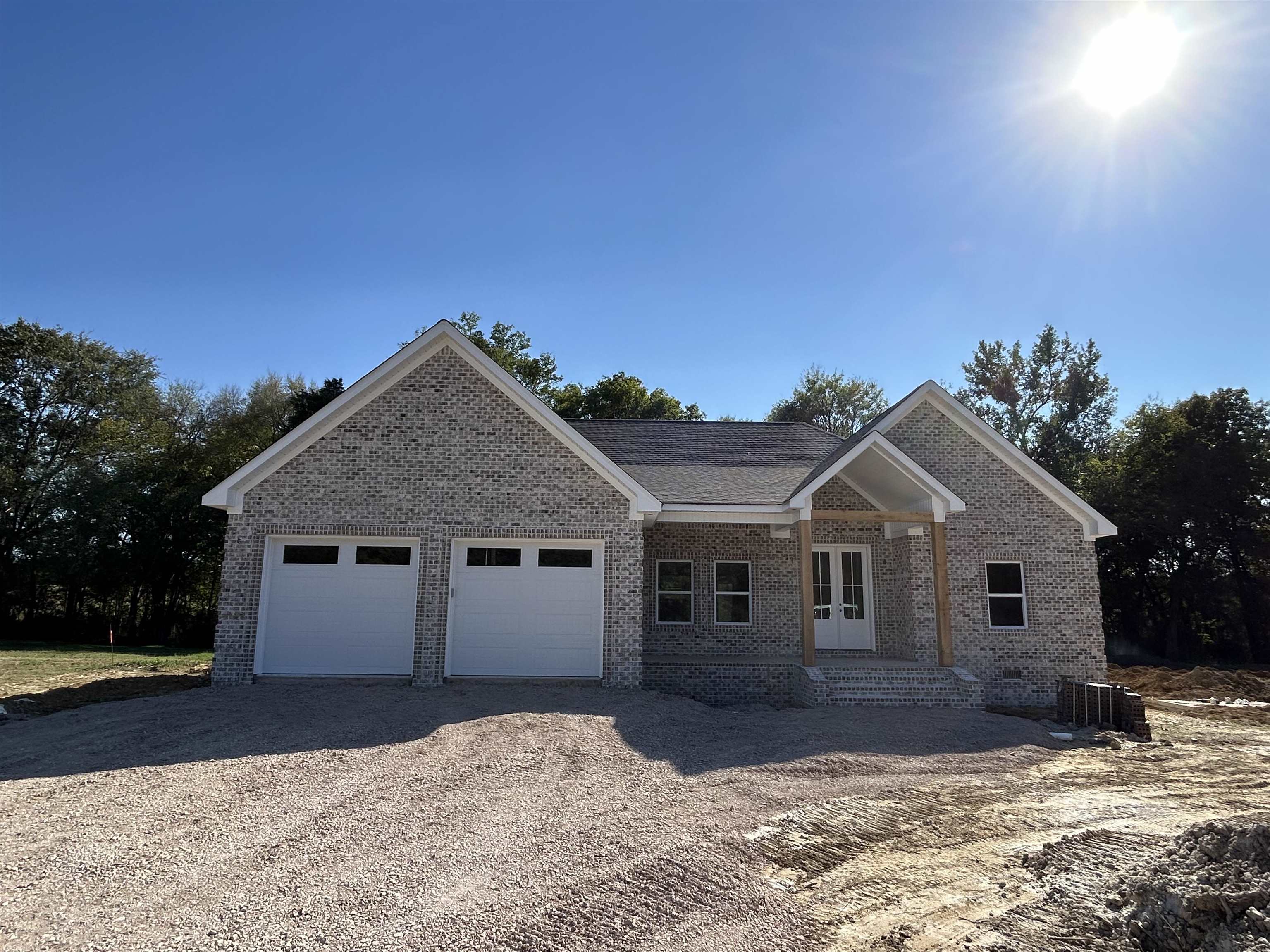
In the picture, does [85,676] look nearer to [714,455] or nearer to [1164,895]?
[714,455]

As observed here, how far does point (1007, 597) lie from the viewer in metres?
14.1

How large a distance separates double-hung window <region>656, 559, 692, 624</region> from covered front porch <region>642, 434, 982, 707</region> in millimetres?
37

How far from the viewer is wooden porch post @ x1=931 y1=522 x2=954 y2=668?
12.9 m

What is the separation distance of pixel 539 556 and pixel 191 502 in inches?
840

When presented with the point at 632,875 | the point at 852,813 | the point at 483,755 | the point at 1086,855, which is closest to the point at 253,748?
the point at 483,755

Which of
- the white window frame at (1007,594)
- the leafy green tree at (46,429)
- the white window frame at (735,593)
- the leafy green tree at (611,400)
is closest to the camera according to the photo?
the white window frame at (1007,594)

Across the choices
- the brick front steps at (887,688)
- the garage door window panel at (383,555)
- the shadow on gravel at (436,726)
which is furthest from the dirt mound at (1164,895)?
the garage door window panel at (383,555)

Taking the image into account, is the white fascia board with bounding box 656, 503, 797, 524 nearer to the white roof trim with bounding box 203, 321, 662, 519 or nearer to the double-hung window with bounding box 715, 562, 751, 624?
the white roof trim with bounding box 203, 321, 662, 519

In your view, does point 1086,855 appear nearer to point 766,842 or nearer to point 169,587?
point 766,842

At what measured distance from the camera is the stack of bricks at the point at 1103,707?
10828 millimetres

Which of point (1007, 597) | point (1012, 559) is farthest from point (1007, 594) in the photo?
point (1012, 559)

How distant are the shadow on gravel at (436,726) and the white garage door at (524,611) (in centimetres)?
50

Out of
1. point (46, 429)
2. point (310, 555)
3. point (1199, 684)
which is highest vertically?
point (46, 429)

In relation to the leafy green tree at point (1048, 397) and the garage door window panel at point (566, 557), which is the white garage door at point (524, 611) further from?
the leafy green tree at point (1048, 397)
